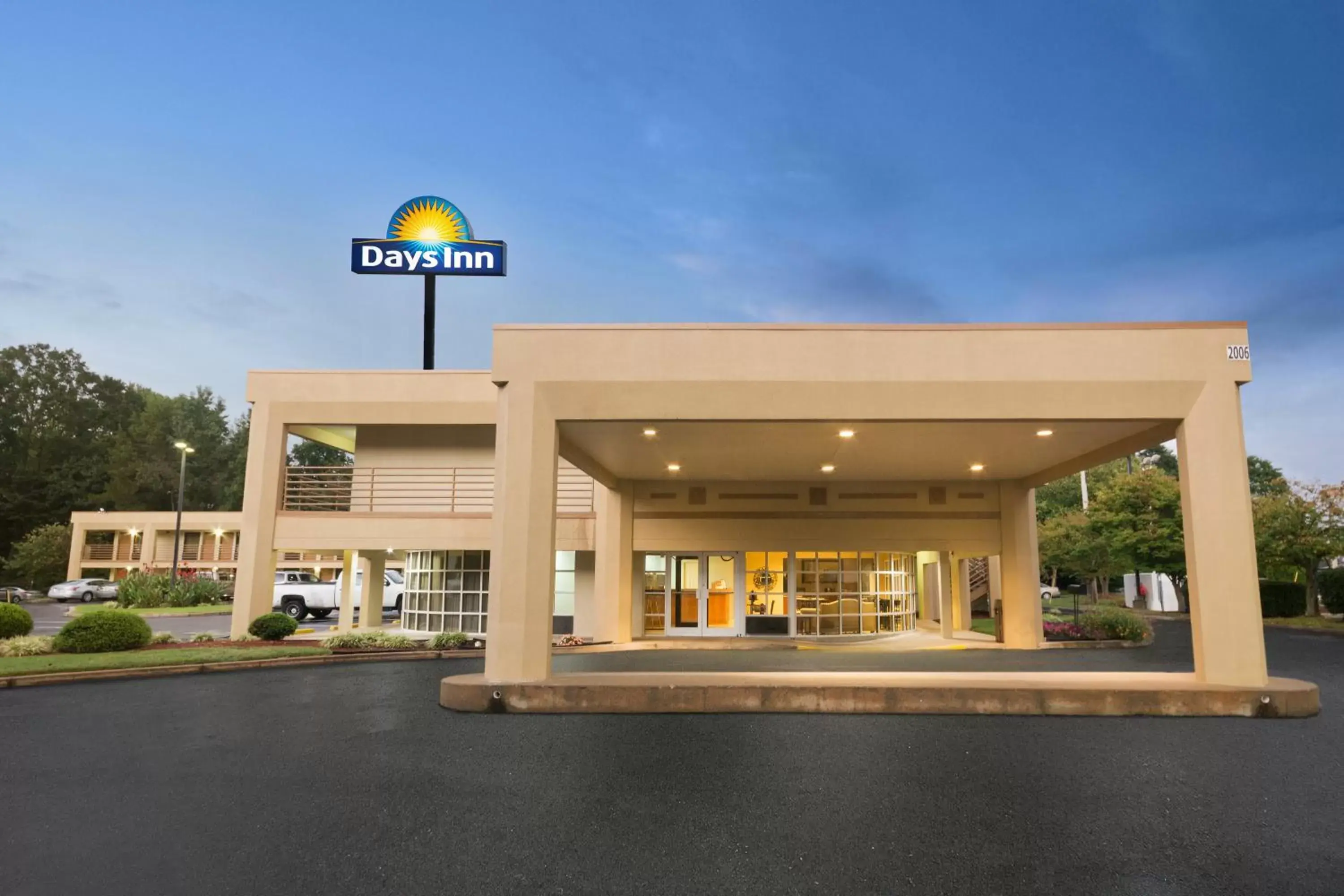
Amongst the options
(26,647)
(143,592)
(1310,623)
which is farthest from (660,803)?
(143,592)

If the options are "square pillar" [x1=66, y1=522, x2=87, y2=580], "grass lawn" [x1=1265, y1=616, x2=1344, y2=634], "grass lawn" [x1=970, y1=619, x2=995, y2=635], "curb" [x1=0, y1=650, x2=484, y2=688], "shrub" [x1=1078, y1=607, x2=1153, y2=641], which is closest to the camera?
"curb" [x1=0, y1=650, x2=484, y2=688]

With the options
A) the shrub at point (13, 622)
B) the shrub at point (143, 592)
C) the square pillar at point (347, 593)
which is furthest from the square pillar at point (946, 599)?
the shrub at point (143, 592)

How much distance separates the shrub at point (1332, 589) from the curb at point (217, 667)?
30.0 meters

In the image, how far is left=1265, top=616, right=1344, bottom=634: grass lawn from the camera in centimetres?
2370

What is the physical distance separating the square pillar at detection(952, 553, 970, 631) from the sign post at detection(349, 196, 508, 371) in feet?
54.3

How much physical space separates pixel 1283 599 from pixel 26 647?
1461 inches

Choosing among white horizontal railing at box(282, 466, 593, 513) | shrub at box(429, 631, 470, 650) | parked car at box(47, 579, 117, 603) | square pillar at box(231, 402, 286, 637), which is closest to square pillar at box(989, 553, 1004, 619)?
white horizontal railing at box(282, 466, 593, 513)

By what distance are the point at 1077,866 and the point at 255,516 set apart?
60.9 ft

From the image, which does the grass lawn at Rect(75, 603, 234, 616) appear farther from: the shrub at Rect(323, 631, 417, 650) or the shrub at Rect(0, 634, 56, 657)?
the shrub at Rect(323, 631, 417, 650)

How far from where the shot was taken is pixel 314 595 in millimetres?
28453

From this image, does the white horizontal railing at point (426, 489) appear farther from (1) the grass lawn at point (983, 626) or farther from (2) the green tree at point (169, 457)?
(2) the green tree at point (169, 457)

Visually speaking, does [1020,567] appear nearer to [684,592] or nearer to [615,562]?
[684,592]

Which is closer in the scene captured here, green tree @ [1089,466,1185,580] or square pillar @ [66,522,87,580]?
green tree @ [1089,466,1185,580]

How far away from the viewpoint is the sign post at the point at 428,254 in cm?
2491
